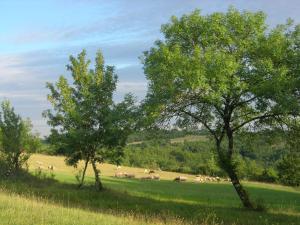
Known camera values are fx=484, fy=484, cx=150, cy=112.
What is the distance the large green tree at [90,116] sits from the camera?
109 feet

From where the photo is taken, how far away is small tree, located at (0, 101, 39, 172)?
1526 inches

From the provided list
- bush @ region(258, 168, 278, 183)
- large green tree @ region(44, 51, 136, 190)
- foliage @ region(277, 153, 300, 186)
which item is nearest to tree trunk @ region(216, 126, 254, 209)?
large green tree @ region(44, 51, 136, 190)

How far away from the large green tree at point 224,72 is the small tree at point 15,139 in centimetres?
1700

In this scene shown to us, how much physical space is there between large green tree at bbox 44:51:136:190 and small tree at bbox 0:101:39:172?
198 inches

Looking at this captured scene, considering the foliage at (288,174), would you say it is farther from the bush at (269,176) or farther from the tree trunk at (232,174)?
the tree trunk at (232,174)

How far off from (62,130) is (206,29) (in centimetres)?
1488

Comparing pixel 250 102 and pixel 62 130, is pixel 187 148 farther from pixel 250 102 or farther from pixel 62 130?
pixel 250 102

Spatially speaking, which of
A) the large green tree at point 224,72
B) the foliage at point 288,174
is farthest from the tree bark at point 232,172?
the foliage at point 288,174

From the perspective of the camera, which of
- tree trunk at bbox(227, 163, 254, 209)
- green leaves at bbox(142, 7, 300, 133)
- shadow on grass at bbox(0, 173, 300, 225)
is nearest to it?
shadow on grass at bbox(0, 173, 300, 225)

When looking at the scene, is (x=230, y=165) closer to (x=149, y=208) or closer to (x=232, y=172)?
(x=232, y=172)

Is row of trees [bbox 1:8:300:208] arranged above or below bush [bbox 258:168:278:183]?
above

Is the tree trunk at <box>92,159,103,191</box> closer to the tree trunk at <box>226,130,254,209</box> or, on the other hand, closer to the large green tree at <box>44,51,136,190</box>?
the large green tree at <box>44,51,136,190</box>

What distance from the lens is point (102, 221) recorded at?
1362 cm

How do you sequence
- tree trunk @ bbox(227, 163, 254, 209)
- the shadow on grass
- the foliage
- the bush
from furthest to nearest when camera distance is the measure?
the bush < the foliage < tree trunk @ bbox(227, 163, 254, 209) < the shadow on grass
